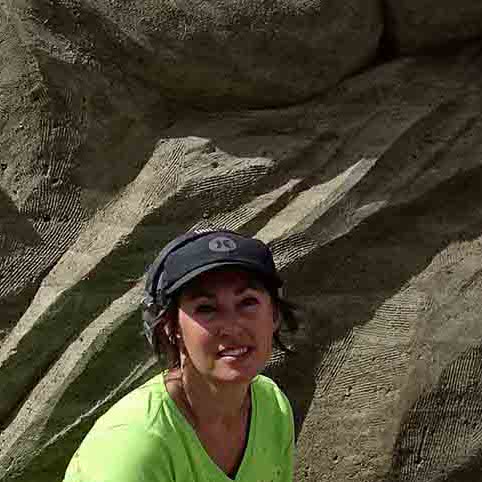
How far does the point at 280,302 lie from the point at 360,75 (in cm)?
97

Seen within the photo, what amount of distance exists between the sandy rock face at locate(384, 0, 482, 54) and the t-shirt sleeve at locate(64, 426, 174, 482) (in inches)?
49.3

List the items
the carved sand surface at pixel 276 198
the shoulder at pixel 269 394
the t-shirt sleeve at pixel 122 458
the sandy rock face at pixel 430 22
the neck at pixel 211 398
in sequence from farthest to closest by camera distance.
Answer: the sandy rock face at pixel 430 22 → the carved sand surface at pixel 276 198 → the shoulder at pixel 269 394 → the neck at pixel 211 398 → the t-shirt sleeve at pixel 122 458

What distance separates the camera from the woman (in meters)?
1.01

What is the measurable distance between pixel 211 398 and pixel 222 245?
197 millimetres

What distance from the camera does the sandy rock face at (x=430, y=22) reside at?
1.95 meters

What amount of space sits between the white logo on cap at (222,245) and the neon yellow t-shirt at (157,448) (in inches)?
7.6

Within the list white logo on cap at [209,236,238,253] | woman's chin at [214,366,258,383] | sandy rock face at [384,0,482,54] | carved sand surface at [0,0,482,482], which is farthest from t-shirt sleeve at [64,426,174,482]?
sandy rock face at [384,0,482,54]

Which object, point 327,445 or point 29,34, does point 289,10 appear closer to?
point 29,34

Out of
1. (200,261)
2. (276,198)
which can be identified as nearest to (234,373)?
(200,261)

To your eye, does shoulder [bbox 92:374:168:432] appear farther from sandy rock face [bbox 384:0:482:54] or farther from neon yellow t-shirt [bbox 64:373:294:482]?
sandy rock face [bbox 384:0:482:54]

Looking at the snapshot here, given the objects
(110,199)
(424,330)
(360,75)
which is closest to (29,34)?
(110,199)

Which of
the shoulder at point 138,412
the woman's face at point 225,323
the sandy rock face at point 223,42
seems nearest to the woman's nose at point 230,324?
the woman's face at point 225,323

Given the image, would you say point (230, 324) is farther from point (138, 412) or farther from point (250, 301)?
point (138, 412)

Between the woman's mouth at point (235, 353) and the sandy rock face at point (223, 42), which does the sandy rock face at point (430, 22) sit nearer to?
the sandy rock face at point (223, 42)
